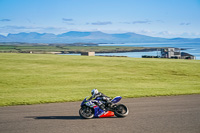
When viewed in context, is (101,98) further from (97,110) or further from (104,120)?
(104,120)

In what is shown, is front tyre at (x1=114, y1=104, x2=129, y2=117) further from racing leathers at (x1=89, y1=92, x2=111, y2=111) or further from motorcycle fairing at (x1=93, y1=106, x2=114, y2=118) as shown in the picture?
racing leathers at (x1=89, y1=92, x2=111, y2=111)

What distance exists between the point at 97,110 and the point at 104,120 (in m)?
0.64

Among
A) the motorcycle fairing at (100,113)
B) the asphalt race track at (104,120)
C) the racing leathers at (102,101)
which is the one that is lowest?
the asphalt race track at (104,120)

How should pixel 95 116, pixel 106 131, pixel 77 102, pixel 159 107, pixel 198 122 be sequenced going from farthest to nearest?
1. pixel 77 102
2. pixel 159 107
3. pixel 95 116
4. pixel 198 122
5. pixel 106 131

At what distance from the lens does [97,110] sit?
43.0 ft

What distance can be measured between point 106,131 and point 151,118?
3048 mm

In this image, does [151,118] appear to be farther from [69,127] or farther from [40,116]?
[40,116]

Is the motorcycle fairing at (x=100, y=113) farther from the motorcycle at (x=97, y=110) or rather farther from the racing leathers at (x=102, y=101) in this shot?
the racing leathers at (x=102, y=101)

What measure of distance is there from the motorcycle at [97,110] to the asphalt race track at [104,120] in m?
0.25

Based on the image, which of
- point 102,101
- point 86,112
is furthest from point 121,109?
point 86,112

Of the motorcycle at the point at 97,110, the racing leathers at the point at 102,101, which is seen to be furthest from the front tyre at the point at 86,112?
the racing leathers at the point at 102,101

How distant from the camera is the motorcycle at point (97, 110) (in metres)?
13.1

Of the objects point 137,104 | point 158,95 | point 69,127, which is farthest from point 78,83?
point 69,127

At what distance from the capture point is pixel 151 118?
12.9 metres
